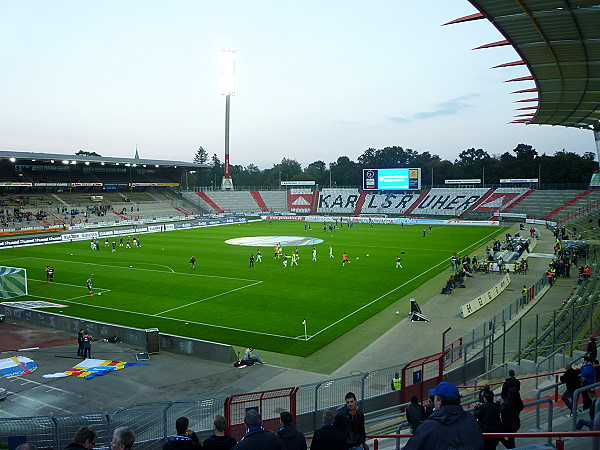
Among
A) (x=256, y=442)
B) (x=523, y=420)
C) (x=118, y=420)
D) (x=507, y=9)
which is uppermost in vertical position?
(x=507, y=9)

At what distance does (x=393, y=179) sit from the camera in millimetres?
93312

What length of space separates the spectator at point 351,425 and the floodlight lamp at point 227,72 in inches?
3891

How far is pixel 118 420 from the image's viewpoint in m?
11.2

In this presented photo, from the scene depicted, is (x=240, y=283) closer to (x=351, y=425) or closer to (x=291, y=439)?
(x=351, y=425)

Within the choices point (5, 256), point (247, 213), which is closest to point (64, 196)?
point (247, 213)

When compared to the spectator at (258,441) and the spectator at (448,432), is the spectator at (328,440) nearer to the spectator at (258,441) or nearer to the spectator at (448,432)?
the spectator at (258,441)

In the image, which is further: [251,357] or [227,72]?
[227,72]

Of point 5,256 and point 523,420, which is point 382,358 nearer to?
point 523,420

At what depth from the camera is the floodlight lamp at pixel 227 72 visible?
98812 millimetres

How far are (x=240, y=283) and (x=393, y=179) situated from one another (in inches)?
2535

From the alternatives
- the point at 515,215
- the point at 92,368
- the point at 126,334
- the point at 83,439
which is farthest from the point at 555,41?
the point at 515,215

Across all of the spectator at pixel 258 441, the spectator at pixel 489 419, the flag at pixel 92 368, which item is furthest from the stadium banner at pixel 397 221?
the spectator at pixel 258 441

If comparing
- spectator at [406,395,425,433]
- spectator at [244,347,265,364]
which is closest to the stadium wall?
spectator at [244,347,265,364]

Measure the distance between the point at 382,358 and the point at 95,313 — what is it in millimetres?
15643
